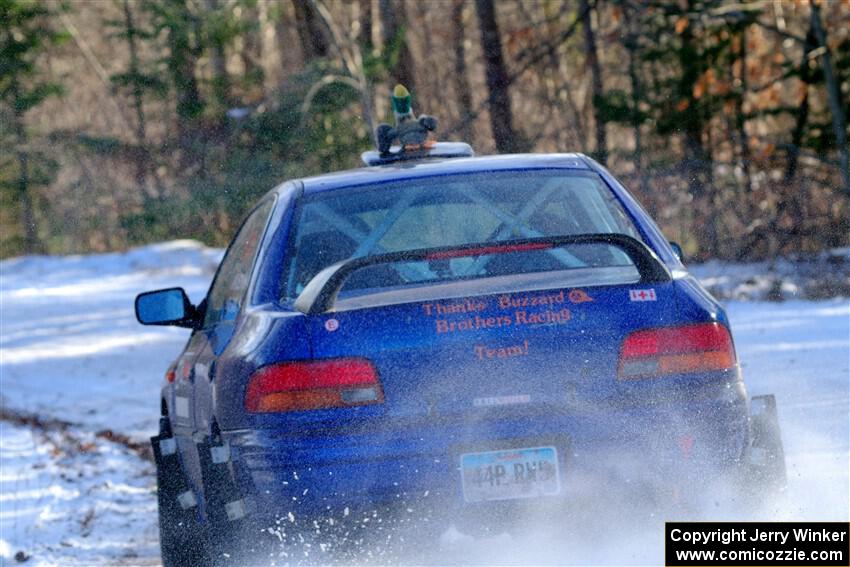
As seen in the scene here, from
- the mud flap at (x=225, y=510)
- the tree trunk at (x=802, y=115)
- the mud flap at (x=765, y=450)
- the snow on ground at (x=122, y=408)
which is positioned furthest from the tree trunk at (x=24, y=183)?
the mud flap at (x=765, y=450)

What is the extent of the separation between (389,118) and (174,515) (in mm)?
24177

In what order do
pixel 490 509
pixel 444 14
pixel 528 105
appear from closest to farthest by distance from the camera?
pixel 490 509 < pixel 444 14 < pixel 528 105

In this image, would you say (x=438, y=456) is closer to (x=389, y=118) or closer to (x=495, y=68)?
(x=495, y=68)

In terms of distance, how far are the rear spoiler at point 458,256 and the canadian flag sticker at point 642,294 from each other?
0.05 meters

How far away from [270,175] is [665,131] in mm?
6927

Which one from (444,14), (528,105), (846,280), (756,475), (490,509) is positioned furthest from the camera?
(528,105)

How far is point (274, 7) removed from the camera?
28453 millimetres

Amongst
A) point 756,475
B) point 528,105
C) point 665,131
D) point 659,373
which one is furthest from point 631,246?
point 528,105

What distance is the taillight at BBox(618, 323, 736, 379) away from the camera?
181 inches

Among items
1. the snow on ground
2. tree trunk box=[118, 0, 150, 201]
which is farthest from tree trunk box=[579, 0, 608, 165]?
tree trunk box=[118, 0, 150, 201]

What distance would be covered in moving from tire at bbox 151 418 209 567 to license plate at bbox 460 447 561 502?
5.01ft

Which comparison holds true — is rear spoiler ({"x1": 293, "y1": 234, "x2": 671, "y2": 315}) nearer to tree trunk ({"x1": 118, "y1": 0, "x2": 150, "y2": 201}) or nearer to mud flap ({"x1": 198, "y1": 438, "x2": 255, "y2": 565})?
mud flap ({"x1": 198, "y1": 438, "x2": 255, "y2": 565})

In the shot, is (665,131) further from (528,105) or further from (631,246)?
(528,105)

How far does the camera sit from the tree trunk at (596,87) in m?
24.7
